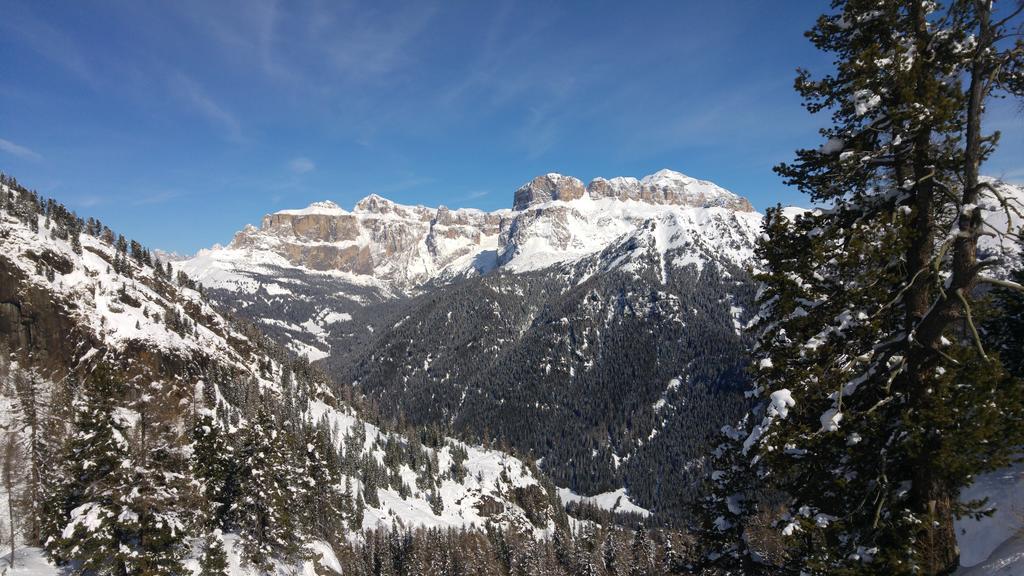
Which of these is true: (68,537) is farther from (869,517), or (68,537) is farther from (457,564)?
(457,564)

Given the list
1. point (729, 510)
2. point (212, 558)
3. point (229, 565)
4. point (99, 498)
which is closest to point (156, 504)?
point (99, 498)

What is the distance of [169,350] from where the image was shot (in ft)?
448

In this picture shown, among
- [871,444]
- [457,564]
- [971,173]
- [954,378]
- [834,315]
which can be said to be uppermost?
[971,173]

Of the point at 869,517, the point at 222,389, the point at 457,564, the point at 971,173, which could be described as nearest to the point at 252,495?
the point at 869,517

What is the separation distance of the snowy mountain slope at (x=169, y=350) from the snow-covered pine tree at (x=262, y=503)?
231 feet

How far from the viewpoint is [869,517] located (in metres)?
8.97

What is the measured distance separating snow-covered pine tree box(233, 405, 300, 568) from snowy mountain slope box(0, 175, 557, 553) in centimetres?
7033

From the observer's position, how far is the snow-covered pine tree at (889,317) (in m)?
8.32

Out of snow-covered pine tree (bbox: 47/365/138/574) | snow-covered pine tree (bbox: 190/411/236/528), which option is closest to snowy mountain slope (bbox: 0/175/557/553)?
snow-covered pine tree (bbox: 190/411/236/528)

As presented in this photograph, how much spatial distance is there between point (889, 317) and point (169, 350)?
16467 cm

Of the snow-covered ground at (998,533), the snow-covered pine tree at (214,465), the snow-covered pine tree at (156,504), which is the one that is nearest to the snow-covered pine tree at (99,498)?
the snow-covered pine tree at (156,504)

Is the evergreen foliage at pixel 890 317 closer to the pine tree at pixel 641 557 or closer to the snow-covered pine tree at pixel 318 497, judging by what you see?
the snow-covered pine tree at pixel 318 497

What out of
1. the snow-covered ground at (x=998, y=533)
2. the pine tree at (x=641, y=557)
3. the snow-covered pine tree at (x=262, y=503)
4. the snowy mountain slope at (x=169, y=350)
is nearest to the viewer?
the snow-covered ground at (x=998, y=533)

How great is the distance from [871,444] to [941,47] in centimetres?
784
